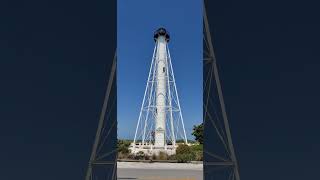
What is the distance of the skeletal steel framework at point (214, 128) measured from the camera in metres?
2.70

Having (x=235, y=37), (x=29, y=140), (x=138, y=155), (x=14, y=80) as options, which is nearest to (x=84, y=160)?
(x=29, y=140)

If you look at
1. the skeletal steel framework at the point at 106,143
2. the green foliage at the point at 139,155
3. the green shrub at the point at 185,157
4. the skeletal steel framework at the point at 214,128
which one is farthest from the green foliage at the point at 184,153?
the skeletal steel framework at the point at 214,128

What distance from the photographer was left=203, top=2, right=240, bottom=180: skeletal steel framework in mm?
2695

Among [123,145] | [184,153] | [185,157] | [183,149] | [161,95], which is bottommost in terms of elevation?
[185,157]

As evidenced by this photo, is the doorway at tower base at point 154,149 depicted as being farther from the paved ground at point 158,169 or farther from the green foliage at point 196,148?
the green foliage at point 196,148

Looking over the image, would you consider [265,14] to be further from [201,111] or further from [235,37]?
[201,111]

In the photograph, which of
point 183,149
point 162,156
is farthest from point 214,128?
point 162,156

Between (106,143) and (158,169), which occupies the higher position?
(106,143)

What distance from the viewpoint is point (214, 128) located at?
2.95 meters

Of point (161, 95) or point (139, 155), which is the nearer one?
point (139, 155)

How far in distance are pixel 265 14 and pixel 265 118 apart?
0.87 metres

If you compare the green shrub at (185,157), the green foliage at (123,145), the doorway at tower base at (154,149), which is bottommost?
the green shrub at (185,157)

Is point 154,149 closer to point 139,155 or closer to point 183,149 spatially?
point 139,155

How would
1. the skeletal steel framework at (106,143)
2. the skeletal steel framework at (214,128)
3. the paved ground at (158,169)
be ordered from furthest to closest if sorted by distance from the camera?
the paved ground at (158,169)
the skeletal steel framework at (106,143)
the skeletal steel framework at (214,128)
